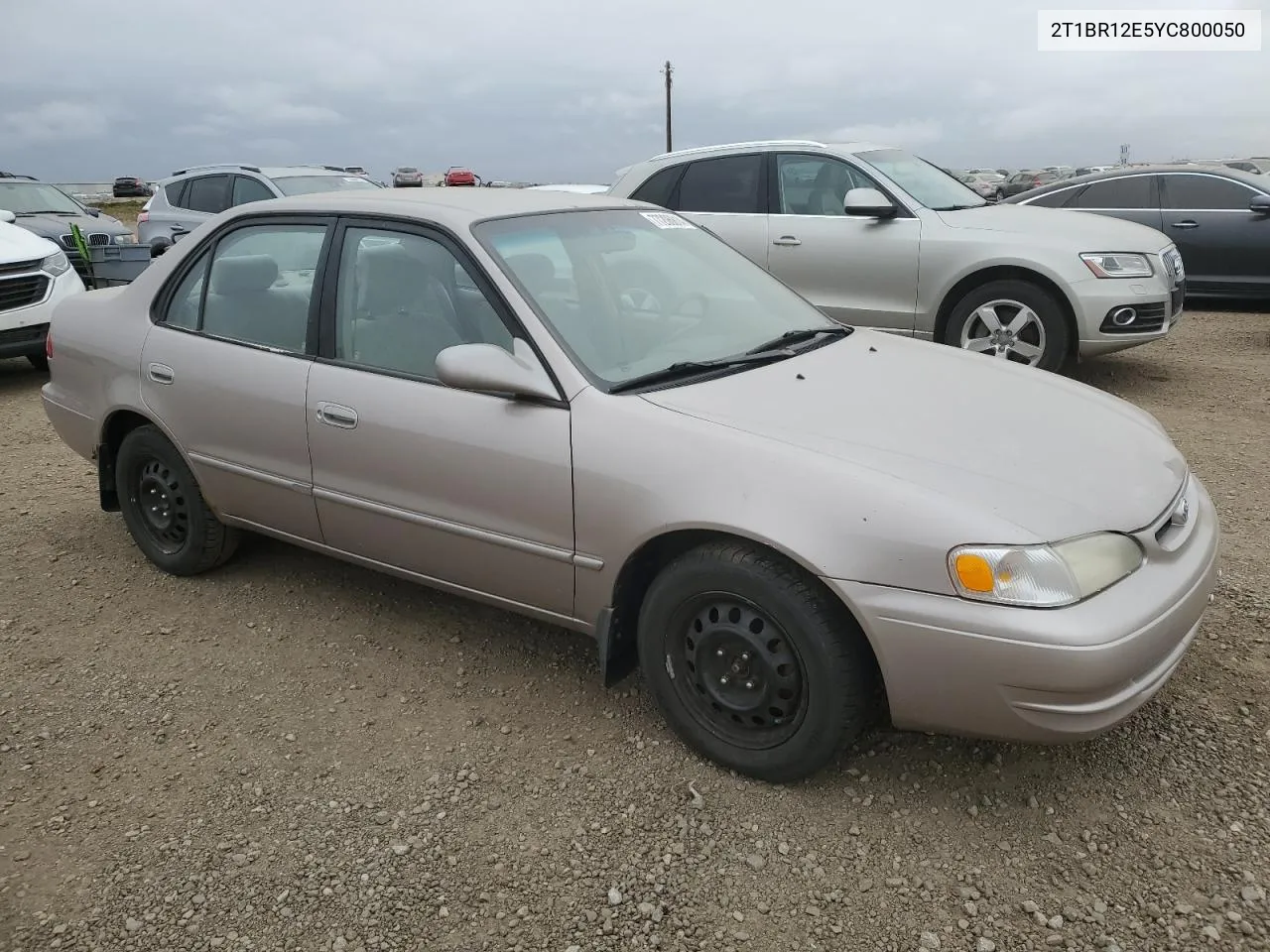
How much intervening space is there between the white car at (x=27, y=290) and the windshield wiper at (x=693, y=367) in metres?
6.83

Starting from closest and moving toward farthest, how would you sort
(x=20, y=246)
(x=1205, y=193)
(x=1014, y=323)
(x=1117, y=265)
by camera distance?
(x=1117, y=265)
(x=1014, y=323)
(x=20, y=246)
(x=1205, y=193)

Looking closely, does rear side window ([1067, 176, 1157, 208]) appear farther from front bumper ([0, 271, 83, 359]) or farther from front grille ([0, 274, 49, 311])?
front grille ([0, 274, 49, 311])

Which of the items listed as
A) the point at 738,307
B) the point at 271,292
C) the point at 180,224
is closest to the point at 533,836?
the point at 738,307

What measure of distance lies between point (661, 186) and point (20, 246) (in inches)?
211

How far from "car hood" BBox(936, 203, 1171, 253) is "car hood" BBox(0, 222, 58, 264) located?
7.22 metres

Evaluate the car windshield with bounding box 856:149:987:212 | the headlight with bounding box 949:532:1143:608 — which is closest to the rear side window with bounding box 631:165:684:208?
the car windshield with bounding box 856:149:987:212

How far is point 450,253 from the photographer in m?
3.26

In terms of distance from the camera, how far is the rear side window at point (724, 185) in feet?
24.7

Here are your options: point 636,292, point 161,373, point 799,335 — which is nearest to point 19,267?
point 161,373

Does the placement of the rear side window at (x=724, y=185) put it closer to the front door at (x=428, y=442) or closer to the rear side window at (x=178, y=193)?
the front door at (x=428, y=442)

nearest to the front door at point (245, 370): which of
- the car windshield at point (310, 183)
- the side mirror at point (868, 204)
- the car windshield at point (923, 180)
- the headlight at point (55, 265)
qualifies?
the side mirror at point (868, 204)

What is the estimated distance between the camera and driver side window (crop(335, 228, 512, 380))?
3.21 metres

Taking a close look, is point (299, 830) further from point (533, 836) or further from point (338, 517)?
point (338, 517)

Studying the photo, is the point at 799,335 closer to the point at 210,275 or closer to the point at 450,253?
the point at 450,253
